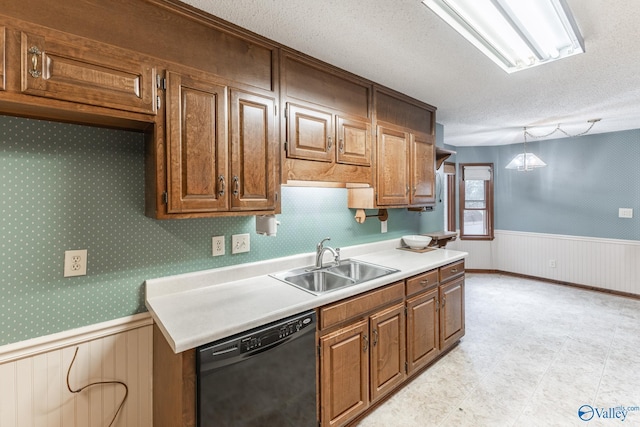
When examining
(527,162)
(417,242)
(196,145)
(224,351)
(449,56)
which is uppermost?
(449,56)

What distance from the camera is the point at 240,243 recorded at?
1.97 metres

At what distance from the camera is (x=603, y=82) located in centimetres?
240

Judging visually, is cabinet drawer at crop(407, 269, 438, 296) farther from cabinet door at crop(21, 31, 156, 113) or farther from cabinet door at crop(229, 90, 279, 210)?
cabinet door at crop(21, 31, 156, 113)

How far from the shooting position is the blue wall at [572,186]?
13.8 ft

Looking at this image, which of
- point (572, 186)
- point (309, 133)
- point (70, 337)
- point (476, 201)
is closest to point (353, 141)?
point (309, 133)

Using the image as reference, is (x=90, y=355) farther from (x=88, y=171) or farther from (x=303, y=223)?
(x=303, y=223)

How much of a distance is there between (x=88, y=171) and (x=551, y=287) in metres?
5.88

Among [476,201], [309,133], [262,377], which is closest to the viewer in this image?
[262,377]

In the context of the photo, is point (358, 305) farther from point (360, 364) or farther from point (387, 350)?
point (387, 350)

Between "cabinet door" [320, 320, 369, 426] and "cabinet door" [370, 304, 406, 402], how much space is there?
0.25 feet


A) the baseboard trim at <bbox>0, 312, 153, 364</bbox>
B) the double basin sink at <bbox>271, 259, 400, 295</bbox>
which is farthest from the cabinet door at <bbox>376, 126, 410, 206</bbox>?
the baseboard trim at <bbox>0, 312, 153, 364</bbox>

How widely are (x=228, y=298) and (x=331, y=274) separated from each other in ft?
2.66

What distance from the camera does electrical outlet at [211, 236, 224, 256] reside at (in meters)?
1.86

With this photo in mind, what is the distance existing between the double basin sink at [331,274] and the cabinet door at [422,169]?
851 mm
